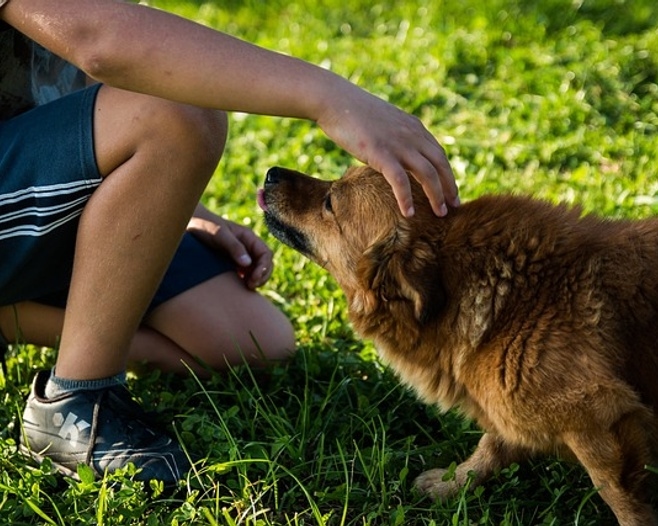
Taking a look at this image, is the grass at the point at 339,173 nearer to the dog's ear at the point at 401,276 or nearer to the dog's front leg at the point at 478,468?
the dog's front leg at the point at 478,468

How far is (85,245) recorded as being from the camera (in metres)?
3.06

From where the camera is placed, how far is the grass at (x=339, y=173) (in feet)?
9.63

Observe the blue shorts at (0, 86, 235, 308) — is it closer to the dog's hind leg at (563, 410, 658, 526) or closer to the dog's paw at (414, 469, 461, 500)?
the dog's paw at (414, 469, 461, 500)

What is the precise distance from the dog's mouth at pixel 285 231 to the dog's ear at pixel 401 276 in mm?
316

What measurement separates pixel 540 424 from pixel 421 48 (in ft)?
13.3

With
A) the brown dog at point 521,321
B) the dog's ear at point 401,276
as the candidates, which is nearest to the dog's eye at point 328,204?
the brown dog at point 521,321

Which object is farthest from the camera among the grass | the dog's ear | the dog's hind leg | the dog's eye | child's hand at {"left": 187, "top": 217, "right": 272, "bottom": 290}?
child's hand at {"left": 187, "top": 217, "right": 272, "bottom": 290}

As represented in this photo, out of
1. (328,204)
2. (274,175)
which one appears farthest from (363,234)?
(274,175)

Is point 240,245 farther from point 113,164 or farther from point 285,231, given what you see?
point 113,164

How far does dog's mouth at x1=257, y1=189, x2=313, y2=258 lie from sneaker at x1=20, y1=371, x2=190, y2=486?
73 centimetres

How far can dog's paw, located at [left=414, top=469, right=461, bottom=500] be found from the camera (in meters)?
3.00

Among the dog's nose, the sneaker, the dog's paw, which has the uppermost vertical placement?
the dog's nose

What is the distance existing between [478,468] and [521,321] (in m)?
0.58

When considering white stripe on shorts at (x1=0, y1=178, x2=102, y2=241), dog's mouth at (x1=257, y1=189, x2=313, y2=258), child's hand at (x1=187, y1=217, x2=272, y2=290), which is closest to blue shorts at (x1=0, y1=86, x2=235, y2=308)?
white stripe on shorts at (x1=0, y1=178, x2=102, y2=241)
